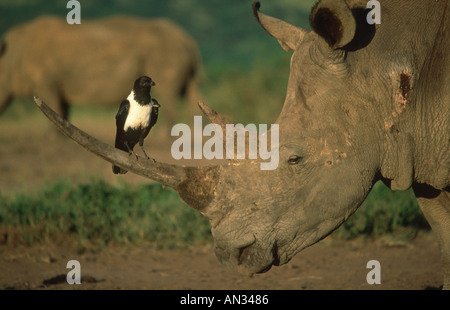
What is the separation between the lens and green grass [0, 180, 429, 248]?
5.94m

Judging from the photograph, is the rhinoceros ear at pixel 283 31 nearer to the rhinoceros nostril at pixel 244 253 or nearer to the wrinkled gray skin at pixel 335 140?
the wrinkled gray skin at pixel 335 140

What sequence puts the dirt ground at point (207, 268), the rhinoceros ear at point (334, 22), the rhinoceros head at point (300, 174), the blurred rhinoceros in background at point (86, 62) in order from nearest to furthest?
the rhinoceros ear at point (334, 22) → the rhinoceros head at point (300, 174) → the dirt ground at point (207, 268) → the blurred rhinoceros in background at point (86, 62)

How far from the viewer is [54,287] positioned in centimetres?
482

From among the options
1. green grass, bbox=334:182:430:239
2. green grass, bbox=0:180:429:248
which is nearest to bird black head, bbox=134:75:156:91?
green grass, bbox=0:180:429:248

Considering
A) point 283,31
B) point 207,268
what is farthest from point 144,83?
point 207,268

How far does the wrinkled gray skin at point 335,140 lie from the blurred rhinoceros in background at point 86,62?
8.90 m

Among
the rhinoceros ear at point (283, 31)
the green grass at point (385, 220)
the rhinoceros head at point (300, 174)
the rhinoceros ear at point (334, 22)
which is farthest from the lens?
the green grass at point (385, 220)

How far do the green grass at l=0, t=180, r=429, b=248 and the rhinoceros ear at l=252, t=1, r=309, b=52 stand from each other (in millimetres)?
2291

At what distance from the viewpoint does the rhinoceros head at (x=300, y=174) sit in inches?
135

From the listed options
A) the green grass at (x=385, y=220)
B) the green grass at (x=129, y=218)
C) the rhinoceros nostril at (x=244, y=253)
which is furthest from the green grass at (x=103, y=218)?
the rhinoceros nostril at (x=244, y=253)

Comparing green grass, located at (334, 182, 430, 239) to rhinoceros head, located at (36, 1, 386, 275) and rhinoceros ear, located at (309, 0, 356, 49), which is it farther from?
rhinoceros ear, located at (309, 0, 356, 49)

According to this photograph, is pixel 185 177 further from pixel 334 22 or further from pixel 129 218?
pixel 129 218

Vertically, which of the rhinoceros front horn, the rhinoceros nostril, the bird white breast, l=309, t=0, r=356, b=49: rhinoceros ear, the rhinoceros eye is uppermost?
l=309, t=0, r=356, b=49: rhinoceros ear

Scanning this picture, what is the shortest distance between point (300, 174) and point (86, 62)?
30.5 feet
